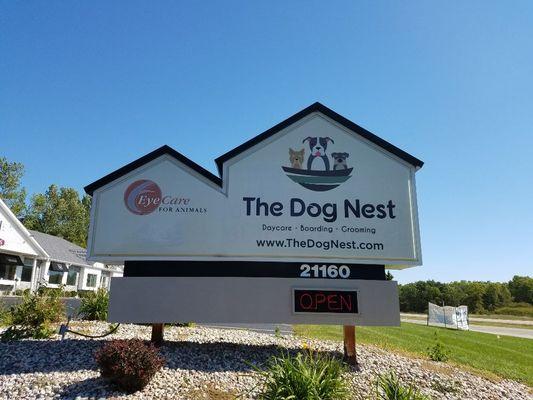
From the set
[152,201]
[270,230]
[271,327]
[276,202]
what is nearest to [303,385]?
[270,230]

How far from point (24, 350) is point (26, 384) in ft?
8.42

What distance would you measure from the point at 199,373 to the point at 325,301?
359cm

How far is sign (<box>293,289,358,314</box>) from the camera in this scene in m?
9.69

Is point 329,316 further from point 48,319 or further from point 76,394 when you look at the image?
point 48,319

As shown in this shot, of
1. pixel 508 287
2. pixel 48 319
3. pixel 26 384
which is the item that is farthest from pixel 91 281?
pixel 508 287

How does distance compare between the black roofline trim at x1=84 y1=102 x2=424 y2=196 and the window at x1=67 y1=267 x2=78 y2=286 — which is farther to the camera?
the window at x1=67 y1=267 x2=78 y2=286

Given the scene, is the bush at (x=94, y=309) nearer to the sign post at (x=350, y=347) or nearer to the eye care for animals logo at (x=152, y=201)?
the eye care for animals logo at (x=152, y=201)

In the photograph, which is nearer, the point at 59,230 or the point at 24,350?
the point at 24,350

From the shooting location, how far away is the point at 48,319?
11391mm

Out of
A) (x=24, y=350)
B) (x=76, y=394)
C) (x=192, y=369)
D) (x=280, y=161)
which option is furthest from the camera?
(x=280, y=161)

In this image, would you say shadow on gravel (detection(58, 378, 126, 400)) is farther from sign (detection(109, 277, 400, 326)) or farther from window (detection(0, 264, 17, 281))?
window (detection(0, 264, 17, 281))

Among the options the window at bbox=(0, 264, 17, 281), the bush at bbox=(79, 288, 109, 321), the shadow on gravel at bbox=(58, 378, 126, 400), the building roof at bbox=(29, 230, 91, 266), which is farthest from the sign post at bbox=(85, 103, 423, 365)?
the building roof at bbox=(29, 230, 91, 266)

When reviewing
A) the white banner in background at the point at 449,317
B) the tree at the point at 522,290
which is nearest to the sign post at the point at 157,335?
the white banner in background at the point at 449,317

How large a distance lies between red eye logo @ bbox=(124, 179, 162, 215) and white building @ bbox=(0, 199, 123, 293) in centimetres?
2175
